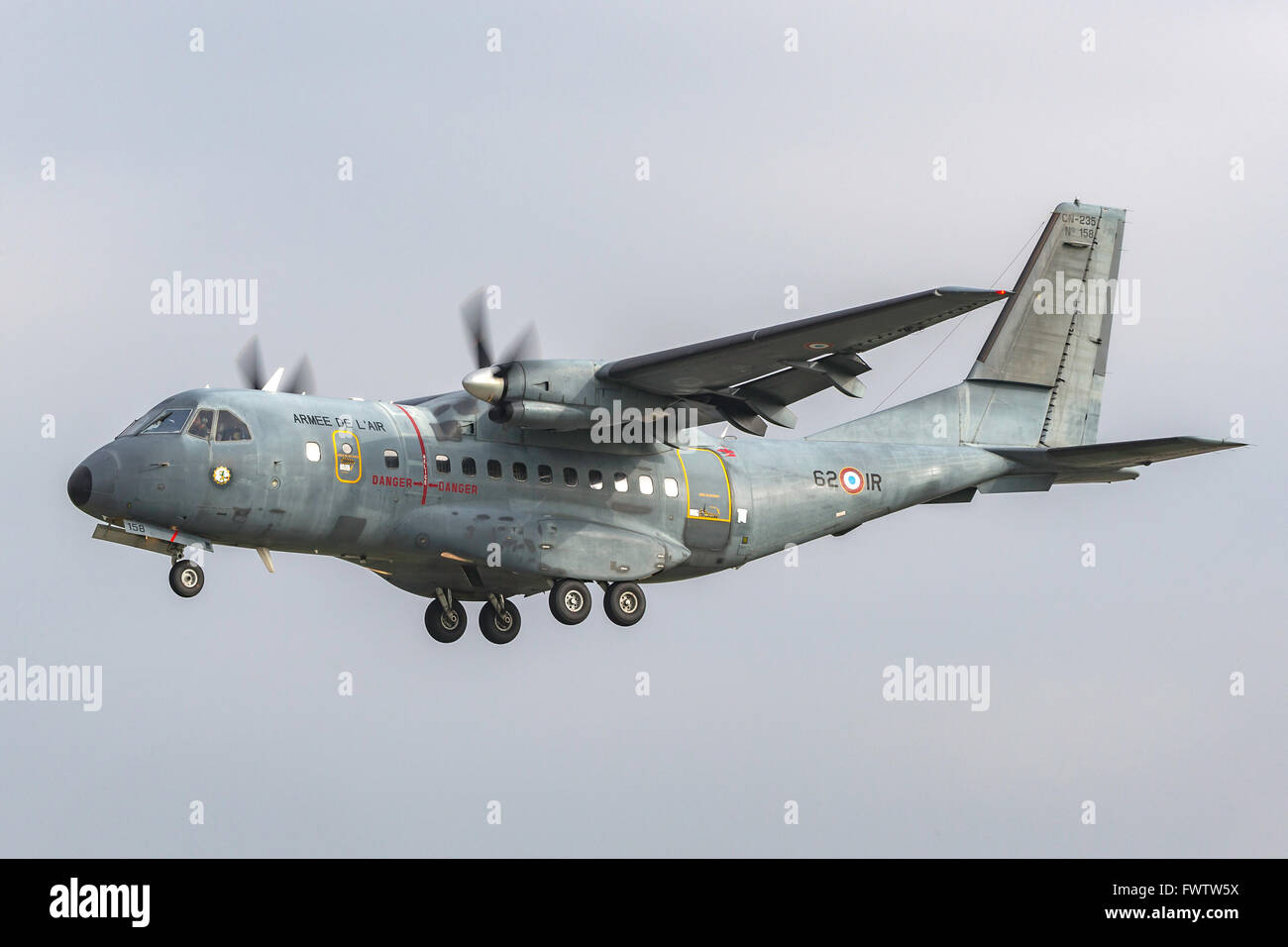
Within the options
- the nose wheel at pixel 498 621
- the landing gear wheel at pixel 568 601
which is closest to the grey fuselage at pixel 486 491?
the landing gear wheel at pixel 568 601

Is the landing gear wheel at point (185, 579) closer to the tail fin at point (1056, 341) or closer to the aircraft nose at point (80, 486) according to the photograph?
the aircraft nose at point (80, 486)

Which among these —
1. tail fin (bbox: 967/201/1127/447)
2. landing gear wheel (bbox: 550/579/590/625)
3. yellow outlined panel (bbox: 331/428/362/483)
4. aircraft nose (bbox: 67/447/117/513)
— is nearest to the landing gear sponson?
landing gear wheel (bbox: 550/579/590/625)

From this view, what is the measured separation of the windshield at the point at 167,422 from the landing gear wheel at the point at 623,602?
21.1 ft

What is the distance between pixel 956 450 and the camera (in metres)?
28.0

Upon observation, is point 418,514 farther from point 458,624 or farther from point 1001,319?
point 1001,319

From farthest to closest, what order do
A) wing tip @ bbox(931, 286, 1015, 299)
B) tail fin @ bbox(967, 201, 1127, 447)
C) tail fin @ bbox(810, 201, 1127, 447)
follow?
1. tail fin @ bbox(967, 201, 1127, 447)
2. tail fin @ bbox(810, 201, 1127, 447)
3. wing tip @ bbox(931, 286, 1015, 299)

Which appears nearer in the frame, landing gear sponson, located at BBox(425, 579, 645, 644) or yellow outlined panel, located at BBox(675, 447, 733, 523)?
landing gear sponson, located at BBox(425, 579, 645, 644)

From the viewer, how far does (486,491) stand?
24.0 m

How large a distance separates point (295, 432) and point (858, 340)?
724 cm

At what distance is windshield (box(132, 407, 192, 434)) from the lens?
72.9ft

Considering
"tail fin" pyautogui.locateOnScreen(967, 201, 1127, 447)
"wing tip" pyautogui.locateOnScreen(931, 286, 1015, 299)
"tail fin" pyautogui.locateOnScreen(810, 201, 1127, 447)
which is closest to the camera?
"wing tip" pyautogui.locateOnScreen(931, 286, 1015, 299)

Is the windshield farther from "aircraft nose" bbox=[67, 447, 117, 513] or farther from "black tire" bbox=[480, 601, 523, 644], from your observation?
"black tire" bbox=[480, 601, 523, 644]

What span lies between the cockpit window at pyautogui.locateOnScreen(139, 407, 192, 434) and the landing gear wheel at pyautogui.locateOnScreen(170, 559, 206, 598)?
5.43 feet

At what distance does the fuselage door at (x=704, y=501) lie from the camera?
25.7 metres
